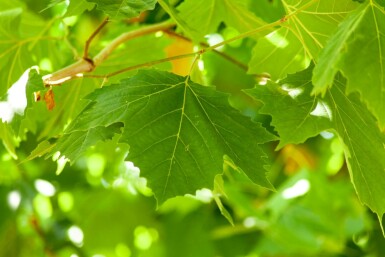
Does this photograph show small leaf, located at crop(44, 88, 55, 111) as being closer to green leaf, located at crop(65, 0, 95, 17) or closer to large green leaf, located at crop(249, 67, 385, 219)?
green leaf, located at crop(65, 0, 95, 17)

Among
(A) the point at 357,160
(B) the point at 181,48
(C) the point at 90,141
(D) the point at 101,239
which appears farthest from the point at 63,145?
(D) the point at 101,239

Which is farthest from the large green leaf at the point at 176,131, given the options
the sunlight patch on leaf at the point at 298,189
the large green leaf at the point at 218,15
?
the sunlight patch on leaf at the point at 298,189

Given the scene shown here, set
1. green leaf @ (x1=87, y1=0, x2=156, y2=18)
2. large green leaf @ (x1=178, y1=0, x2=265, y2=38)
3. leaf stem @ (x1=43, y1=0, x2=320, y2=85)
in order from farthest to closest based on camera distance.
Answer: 1. large green leaf @ (x1=178, y1=0, x2=265, y2=38)
2. leaf stem @ (x1=43, y1=0, x2=320, y2=85)
3. green leaf @ (x1=87, y1=0, x2=156, y2=18)

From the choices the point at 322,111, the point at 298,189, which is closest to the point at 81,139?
the point at 322,111

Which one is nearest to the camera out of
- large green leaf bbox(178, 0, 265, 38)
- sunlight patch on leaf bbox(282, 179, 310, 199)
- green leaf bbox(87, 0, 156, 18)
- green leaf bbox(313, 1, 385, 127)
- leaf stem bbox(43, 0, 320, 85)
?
green leaf bbox(313, 1, 385, 127)

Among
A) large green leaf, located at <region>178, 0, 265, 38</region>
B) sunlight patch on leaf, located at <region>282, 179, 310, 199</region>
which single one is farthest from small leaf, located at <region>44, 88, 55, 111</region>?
sunlight patch on leaf, located at <region>282, 179, 310, 199</region>
